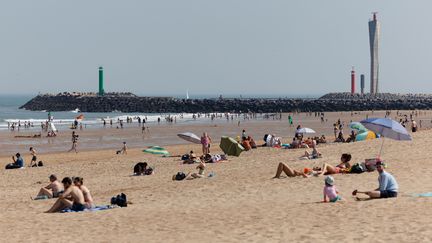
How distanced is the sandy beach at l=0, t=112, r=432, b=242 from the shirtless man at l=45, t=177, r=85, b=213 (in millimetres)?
395

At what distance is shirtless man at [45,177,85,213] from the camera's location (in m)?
12.8

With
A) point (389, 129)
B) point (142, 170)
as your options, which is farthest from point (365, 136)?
point (142, 170)

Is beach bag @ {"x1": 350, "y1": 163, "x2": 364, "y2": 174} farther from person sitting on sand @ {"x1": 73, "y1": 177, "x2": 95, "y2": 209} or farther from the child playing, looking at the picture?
person sitting on sand @ {"x1": 73, "y1": 177, "x2": 95, "y2": 209}

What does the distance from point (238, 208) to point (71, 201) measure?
133 inches

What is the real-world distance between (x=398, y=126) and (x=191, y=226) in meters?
8.21

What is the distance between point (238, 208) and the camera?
12.3 metres

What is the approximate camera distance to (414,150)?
19828mm

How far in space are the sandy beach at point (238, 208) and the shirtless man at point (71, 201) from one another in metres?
0.40

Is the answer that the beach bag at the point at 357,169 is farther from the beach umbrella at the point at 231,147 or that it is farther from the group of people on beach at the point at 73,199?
the beach umbrella at the point at 231,147

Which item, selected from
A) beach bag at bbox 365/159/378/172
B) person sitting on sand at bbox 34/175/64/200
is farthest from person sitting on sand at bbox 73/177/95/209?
beach bag at bbox 365/159/378/172

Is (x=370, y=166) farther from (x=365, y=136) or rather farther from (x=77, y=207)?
(x=365, y=136)

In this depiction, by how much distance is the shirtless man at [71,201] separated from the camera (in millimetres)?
12820

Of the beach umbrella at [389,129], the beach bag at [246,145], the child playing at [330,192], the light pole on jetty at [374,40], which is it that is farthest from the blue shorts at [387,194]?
the light pole on jetty at [374,40]

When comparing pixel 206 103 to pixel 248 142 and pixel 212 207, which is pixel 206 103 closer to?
pixel 248 142
